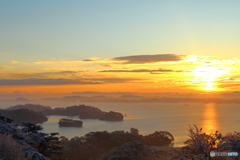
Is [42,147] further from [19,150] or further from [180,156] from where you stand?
[180,156]

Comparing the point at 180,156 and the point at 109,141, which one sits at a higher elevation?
the point at 180,156

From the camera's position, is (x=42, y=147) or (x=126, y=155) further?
(x=126, y=155)

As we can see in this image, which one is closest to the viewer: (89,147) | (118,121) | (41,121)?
(89,147)

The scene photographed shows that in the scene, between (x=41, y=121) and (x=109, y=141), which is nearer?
(x=109, y=141)

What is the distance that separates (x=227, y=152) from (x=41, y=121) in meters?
175

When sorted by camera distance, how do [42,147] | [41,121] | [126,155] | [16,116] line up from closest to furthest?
[42,147] → [126,155] → [16,116] → [41,121]

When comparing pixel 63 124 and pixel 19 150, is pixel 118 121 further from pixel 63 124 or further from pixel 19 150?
pixel 19 150

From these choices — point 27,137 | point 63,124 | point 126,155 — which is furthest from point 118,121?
point 27,137

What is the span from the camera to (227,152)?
13.8 metres

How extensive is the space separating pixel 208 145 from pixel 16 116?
5932 inches

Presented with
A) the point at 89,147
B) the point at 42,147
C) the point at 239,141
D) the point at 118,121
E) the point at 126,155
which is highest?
the point at 239,141

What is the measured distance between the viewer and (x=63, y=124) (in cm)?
16100

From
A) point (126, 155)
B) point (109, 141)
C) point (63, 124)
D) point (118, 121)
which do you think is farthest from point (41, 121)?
point (126, 155)

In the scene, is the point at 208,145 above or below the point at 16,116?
above
